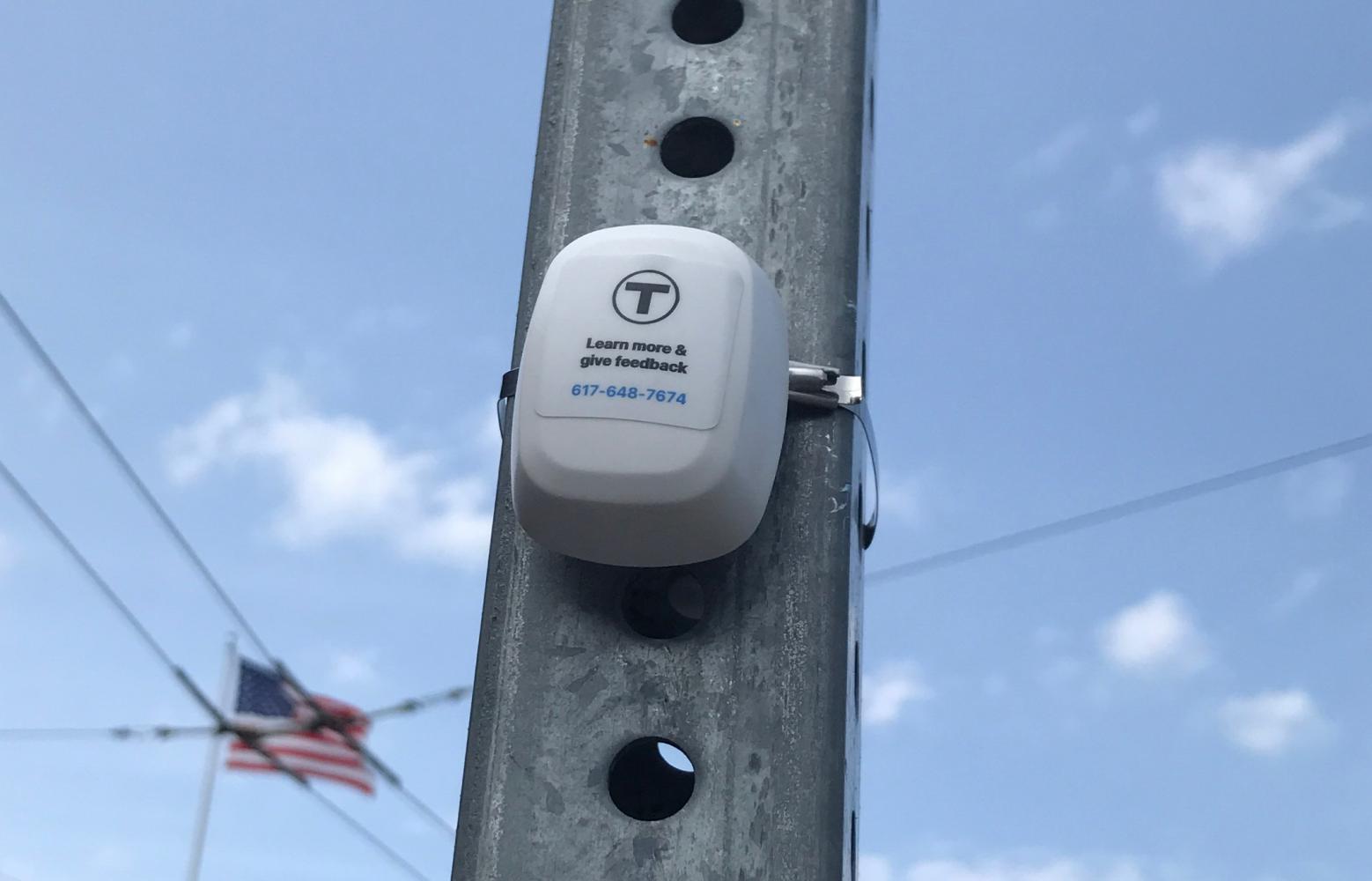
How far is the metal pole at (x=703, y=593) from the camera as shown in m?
0.94

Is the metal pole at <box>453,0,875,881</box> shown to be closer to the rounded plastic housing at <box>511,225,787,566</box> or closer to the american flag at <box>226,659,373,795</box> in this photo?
the rounded plastic housing at <box>511,225,787,566</box>

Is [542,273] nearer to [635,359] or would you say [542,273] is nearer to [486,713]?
[635,359]

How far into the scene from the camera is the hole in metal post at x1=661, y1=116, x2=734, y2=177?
1.14 meters

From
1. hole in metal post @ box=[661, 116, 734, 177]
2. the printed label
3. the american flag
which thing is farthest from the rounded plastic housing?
the american flag

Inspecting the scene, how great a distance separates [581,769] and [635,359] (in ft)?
0.81

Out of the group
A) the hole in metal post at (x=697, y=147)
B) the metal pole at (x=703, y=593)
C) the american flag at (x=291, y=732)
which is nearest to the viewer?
the metal pole at (x=703, y=593)

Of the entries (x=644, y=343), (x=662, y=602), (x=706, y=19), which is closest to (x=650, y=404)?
(x=644, y=343)

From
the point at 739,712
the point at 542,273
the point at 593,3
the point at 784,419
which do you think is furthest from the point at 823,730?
the point at 593,3

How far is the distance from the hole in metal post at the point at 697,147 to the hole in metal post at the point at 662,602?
300mm

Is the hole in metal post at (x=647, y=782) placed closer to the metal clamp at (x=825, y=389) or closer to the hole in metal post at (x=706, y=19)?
the metal clamp at (x=825, y=389)

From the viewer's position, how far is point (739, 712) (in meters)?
0.95

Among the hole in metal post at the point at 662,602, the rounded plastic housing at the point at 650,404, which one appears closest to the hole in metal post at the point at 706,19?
the rounded plastic housing at the point at 650,404

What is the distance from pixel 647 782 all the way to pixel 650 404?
242mm

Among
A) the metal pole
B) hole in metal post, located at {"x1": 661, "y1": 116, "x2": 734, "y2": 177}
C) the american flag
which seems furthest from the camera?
→ the american flag
